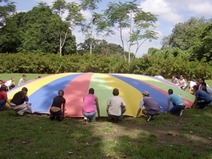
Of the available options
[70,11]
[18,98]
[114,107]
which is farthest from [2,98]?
[70,11]

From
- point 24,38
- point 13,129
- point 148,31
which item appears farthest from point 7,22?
point 13,129

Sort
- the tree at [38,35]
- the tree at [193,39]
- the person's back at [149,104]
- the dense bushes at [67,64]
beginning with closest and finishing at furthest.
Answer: the person's back at [149,104], the dense bushes at [67,64], the tree at [193,39], the tree at [38,35]

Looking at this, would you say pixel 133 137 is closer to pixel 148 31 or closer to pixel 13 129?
pixel 13 129

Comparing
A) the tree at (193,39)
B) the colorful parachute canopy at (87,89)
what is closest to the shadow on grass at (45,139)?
the colorful parachute canopy at (87,89)

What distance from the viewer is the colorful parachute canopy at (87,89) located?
8172mm

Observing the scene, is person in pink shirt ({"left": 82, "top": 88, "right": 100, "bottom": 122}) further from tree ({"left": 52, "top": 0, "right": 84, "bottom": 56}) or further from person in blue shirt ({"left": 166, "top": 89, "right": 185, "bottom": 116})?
tree ({"left": 52, "top": 0, "right": 84, "bottom": 56})

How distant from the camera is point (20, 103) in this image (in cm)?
786

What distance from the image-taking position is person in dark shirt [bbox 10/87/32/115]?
7.80 m

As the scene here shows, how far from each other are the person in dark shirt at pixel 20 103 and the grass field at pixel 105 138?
20 cm

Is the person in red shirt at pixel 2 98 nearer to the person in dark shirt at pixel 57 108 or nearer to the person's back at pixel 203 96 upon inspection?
the person in dark shirt at pixel 57 108

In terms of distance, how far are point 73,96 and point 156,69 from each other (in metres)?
16.3

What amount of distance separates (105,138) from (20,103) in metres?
3.08

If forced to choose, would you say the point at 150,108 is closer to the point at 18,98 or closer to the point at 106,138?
the point at 106,138

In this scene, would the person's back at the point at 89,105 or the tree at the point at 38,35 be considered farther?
the tree at the point at 38,35
